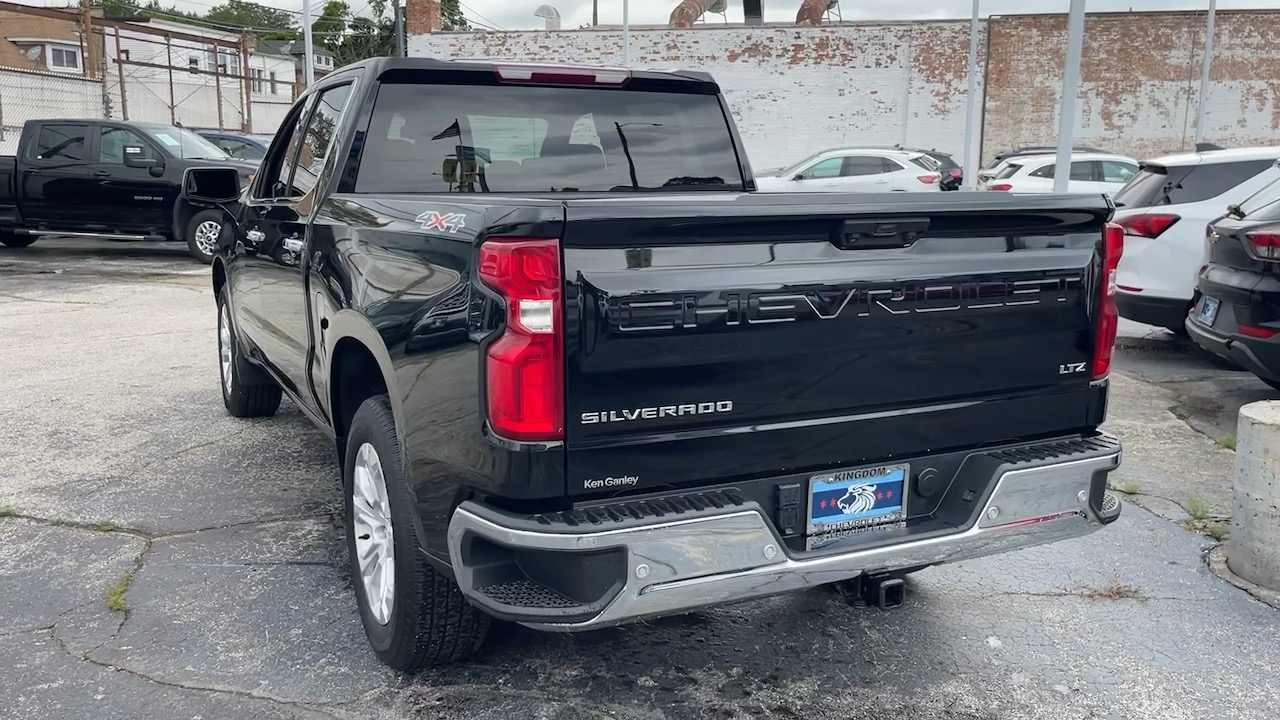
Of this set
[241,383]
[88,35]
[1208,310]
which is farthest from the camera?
[88,35]

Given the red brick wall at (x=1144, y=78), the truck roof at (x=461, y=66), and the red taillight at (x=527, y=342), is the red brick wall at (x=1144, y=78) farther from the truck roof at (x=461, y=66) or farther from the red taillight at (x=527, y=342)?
the red taillight at (x=527, y=342)

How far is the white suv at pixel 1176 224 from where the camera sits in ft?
26.7

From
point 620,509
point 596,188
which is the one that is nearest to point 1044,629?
point 620,509

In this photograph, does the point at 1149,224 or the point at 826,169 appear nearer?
the point at 1149,224

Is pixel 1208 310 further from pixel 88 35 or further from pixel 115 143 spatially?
pixel 88 35

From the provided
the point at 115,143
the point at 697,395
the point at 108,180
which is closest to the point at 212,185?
the point at 697,395

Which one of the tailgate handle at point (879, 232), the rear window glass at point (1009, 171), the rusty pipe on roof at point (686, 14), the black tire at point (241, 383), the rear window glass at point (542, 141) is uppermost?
the rusty pipe on roof at point (686, 14)

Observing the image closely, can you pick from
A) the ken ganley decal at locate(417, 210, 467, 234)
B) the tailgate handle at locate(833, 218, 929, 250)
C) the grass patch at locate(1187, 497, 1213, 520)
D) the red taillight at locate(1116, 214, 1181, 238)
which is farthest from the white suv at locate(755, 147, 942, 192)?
the ken ganley decal at locate(417, 210, 467, 234)

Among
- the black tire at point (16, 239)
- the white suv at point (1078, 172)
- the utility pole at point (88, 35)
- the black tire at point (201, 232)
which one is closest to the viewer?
the black tire at point (201, 232)

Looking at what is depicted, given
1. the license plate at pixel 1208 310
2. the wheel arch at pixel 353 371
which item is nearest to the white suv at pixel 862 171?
the license plate at pixel 1208 310

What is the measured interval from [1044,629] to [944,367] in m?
1.35

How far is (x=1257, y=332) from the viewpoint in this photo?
19.5 ft

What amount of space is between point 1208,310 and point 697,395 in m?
4.96

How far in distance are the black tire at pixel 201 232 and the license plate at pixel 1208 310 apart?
1206 centimetres
